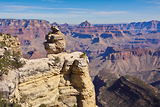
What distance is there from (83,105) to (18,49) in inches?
1113

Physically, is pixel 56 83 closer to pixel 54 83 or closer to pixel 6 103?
pixel 54 83

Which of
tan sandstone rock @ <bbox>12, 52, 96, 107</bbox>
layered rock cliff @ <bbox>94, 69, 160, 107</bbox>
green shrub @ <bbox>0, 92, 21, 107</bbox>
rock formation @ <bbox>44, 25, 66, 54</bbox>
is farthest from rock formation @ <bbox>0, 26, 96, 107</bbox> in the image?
layered rock cliff @ <bbox>94, 69, 160, 107</bbox>

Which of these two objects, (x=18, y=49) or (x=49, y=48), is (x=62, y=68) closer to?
(x=49, y=48)

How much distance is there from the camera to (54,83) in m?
24.7

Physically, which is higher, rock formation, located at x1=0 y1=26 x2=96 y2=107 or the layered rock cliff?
rock formation, located at x1=0 y1=26 x2=96 y2=107

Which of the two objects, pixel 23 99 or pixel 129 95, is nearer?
pixel 23 99

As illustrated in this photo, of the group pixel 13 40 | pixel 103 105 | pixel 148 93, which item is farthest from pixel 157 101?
pixel 13 40

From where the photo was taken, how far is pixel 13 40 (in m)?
39.5

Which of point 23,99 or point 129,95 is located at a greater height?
point 23,99

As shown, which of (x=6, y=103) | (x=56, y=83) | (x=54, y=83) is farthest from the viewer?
(x=56, y=83)

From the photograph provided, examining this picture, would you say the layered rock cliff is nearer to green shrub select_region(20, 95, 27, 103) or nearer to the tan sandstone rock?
the tan sandstone rock

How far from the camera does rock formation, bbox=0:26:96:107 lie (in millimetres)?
20812

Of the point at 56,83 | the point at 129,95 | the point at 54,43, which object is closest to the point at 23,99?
the point at 56,83

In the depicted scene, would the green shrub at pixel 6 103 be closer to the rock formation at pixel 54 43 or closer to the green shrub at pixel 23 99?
the green shrub at pixel 23 99
